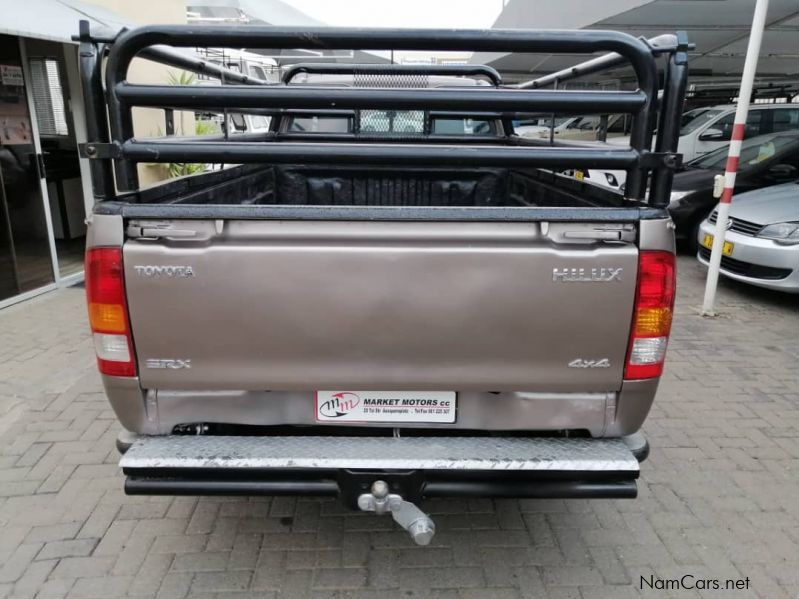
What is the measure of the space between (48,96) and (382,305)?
7193 millimetres

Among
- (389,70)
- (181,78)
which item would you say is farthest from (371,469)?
(181,78)

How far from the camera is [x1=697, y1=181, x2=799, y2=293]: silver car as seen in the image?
6.21m

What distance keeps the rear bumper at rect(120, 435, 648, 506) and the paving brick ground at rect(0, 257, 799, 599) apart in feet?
1.83

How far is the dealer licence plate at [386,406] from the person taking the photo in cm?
244

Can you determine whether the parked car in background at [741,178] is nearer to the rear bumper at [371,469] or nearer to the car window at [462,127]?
the car window at [462,127]

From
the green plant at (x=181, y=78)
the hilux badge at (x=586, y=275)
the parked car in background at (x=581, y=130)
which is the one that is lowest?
the hilux badge at (x=586, y=275)

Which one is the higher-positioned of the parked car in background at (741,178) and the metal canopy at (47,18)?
the metal canopy at (47,18)

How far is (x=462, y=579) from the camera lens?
2678 mm

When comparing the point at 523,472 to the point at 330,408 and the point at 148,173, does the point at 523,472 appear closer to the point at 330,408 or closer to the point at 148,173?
the point at 330,408

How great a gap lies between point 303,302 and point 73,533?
1758 millimetres

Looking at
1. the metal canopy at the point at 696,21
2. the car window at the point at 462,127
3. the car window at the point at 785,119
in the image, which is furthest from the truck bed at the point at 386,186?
the car window at the point at 785,119

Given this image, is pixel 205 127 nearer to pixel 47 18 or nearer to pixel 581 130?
pixel 47 18

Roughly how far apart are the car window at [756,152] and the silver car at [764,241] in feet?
5.52

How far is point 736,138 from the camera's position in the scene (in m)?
5.85
